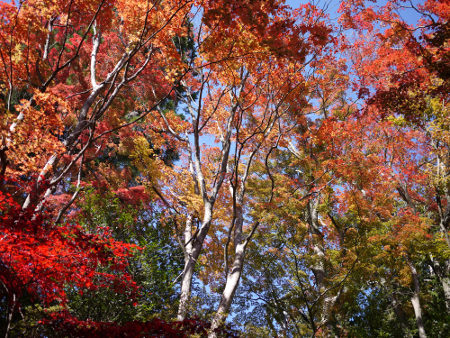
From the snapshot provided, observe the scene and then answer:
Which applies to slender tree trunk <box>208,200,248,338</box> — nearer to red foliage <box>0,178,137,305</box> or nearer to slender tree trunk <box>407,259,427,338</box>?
red foliage <box>0,178,137,305</box>

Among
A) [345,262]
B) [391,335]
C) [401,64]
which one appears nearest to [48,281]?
[345,262]

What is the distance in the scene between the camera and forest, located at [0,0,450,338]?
189 inches

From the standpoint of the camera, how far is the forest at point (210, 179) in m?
4.80

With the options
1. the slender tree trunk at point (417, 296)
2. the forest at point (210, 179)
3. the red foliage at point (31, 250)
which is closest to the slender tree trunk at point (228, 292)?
the forest at point (210, 179)

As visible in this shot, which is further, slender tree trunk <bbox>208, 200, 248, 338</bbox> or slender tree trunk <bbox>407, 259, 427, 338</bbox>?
slender tree trunk <bbox>407, 259, 427, 338</bbox>

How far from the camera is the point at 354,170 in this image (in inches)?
387

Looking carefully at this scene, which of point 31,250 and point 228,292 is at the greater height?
point 228,292

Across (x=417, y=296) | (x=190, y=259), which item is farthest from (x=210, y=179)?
(x=417, y=296)

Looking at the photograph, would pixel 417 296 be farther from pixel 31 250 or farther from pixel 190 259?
pixel 31 250

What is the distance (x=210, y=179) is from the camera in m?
9.88

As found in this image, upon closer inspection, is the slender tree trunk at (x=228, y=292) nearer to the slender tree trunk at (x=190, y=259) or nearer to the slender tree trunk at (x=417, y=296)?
the slender tree trunk at (x=190, y=259)

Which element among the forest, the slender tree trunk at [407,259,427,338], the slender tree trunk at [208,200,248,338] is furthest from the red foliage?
the slender tree trunk at [407,259,427,338]

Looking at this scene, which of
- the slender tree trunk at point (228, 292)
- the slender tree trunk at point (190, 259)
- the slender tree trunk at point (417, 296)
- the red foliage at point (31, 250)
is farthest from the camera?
the slender tree trunk at point (417, 296)

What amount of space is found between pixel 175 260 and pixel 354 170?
6.66 meters
